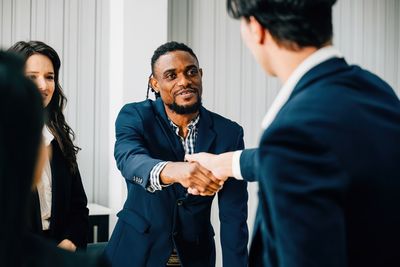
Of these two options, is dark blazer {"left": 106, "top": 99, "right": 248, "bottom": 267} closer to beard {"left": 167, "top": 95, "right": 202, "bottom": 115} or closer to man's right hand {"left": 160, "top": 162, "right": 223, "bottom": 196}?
beard {"left": 167, "top": 95, "right": 202, "bottom": 115}

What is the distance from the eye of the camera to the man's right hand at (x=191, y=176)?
1.87 metres

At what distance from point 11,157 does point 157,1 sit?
3.10m

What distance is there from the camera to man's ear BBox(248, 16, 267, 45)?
39.7 inches

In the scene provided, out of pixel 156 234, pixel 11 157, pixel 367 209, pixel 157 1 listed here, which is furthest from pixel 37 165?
pixel 157 1

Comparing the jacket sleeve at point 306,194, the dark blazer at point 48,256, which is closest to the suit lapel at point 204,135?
the jacket sleeve at point 306,194

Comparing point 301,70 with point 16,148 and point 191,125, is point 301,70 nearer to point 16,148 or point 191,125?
point 16,148

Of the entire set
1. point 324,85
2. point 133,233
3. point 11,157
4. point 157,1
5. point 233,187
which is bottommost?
point 133,233

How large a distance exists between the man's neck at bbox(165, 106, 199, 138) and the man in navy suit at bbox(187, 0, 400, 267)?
4.29 ft

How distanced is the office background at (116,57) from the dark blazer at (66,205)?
45.4 inches

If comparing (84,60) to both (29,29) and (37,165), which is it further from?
(37,165)

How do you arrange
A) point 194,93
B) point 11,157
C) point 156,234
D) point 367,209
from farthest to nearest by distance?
point 194,93 → point 156,234 → point 367,209 → point 11,157

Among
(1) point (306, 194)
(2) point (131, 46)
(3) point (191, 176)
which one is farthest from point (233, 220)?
(2) point (131, 46)

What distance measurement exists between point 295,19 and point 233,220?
1376mm

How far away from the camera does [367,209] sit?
882mm
